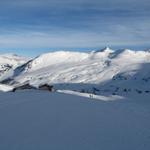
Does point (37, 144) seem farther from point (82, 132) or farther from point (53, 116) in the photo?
point (53, 116)

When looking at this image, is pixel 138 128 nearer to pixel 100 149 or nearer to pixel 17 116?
pixel 100 149

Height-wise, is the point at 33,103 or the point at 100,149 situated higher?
the point at 33,103

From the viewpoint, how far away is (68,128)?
19297mm

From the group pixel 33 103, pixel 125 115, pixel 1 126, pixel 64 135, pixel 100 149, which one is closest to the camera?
pixel 100 149

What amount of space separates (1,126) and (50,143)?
359 cm

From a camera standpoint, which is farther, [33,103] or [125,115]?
[33,103]

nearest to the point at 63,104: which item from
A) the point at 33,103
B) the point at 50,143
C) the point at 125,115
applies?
the point at 33,103

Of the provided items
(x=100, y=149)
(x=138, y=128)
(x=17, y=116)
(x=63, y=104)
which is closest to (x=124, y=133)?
(x=138, y=128)

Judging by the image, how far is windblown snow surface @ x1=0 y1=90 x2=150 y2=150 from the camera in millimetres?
16672

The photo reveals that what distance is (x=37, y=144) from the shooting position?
16.5 metres

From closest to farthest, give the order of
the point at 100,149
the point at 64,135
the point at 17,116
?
the point at 100,149, the point at 64,135, the point at 17,116

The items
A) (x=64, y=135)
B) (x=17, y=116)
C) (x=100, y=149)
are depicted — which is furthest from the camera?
(x=17, y=116)

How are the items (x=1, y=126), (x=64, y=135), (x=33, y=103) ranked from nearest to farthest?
(x=64, y=135)
(x=1, y=126)
(x=33, y=103)

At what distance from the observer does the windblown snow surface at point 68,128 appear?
16.7 meters
